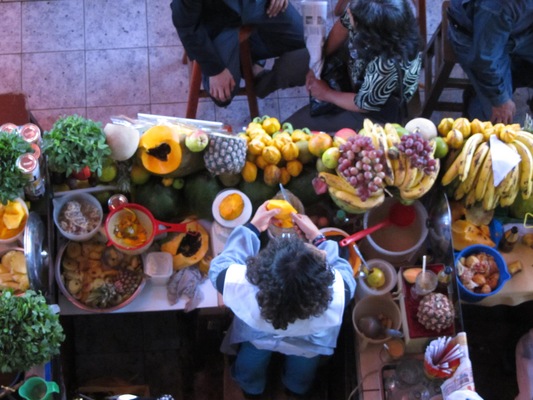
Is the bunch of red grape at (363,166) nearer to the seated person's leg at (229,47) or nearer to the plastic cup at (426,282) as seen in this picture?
the plastic cup at (426,282)

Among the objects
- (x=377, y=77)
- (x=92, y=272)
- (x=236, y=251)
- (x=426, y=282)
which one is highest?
(x=377, y=77)

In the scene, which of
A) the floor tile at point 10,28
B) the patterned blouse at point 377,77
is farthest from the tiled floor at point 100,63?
the patterned blouse at point 377,77

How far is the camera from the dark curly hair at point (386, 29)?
249 centimetres

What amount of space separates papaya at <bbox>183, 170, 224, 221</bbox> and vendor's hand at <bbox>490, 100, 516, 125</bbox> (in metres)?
1.48

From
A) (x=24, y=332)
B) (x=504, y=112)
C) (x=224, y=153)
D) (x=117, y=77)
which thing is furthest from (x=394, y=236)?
(x=117, y=77)

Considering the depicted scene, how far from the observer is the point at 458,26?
2773 millimetres

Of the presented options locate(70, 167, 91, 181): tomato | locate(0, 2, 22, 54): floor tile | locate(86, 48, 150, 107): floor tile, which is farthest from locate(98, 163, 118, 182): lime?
locate(0, 2, 22, 54): floor tile

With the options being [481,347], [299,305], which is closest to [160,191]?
[299,305]

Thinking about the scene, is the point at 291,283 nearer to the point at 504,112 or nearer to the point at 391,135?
the point at 391,135

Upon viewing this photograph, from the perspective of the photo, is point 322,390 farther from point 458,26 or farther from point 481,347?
point 458,26

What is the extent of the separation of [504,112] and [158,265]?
1854 mm

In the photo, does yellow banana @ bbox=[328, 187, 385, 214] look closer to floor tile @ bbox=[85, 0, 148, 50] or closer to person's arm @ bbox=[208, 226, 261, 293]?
person's arm @ bbox=[208, 226, 261, 293]

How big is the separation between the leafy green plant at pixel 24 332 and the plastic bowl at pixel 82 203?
0.32 m

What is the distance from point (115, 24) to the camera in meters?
3.83
